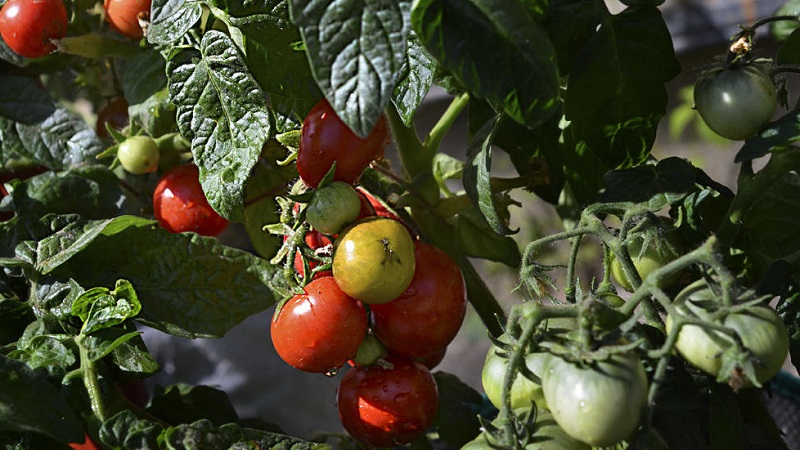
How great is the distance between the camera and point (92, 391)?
0.58 m

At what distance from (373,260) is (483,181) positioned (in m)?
0.09

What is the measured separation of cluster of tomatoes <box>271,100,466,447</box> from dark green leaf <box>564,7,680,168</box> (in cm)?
14

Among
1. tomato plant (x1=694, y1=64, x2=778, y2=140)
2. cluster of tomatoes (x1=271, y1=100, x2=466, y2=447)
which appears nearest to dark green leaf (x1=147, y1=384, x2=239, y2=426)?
cluster of tomatoes (x1=271, y1=100, x2=466, y2=447)

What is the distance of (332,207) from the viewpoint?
543 mm

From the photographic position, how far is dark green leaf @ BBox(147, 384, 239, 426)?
2.33 feet

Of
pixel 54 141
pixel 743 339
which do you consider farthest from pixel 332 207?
pixel 54 141

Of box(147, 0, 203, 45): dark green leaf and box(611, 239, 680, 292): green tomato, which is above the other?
box(147, 0, 203, 45): dark green leaf

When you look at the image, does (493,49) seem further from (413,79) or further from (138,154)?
(138,154)

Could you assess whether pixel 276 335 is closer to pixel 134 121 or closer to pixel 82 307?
pixel 82 307

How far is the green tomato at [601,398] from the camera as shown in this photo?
41 centimetres

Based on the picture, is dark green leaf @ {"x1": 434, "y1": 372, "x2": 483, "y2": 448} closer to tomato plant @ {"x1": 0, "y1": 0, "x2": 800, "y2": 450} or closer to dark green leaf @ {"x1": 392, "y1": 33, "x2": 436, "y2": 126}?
tomato plant @ {"x1": 0, "y1": 0, "x2": 800, "y2": 450}

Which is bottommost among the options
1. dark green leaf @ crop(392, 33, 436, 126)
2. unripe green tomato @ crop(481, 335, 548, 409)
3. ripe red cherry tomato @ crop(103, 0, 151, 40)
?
unripe green tomato @ crop(481, 335, 548, 409)

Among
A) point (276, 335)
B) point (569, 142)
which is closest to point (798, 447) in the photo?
point (569, 142)

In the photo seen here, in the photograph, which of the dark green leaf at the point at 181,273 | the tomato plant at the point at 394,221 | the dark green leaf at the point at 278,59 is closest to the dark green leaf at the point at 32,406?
the tomato plant at the point at 394,221
